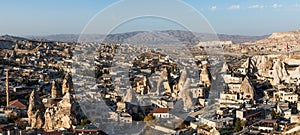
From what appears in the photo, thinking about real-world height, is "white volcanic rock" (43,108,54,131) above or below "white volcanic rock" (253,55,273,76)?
below

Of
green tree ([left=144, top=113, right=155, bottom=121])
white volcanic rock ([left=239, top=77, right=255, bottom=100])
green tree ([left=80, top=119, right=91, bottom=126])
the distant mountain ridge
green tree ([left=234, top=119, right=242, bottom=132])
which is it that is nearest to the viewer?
green tree ([left=80, top=119, right=91, bottom=126])

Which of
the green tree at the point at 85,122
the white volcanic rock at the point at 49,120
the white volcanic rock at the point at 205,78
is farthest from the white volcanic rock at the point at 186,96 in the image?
the white volcanic rock at the point at 49,120

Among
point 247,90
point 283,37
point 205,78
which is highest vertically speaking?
point 283,37

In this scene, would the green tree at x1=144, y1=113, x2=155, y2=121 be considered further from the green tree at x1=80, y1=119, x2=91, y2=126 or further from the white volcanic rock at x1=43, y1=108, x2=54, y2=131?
the white volcanic rock at x1=43, y1=108, x2=54, y2=131

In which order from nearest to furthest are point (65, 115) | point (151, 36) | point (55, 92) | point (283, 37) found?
point (65, 115)
point (55, 92)
point (151, 36)
point (283, 37)

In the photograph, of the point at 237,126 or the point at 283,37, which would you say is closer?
the point at 237,126

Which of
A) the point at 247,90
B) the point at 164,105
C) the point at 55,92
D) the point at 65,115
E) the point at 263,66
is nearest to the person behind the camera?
the point at 65,115

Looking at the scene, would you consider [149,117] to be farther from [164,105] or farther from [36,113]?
[36,113]

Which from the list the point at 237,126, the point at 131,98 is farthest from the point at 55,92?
the point at 237,126

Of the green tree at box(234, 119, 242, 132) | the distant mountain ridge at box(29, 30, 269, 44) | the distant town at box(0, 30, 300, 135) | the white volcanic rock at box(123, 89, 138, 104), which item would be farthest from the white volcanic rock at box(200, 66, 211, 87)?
the green tree at box(234, 119, 242, 132)

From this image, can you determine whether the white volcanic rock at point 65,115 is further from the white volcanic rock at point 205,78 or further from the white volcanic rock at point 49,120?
the white volcanic rock at point 205,78

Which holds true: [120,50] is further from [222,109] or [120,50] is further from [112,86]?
[222,109]
